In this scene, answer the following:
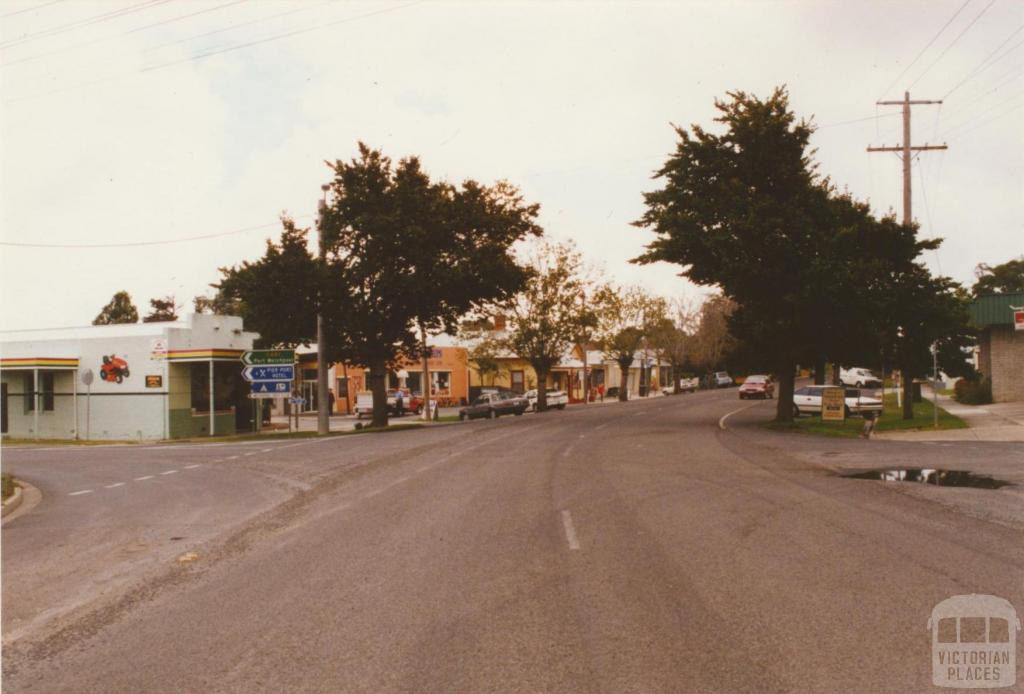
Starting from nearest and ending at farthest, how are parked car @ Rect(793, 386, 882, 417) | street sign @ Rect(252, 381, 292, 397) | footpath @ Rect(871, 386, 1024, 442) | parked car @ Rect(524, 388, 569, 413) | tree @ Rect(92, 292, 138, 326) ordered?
footpath @ Rect(871, 386, 1024, 442)
street sign @ Rect(252, 381, 292, 397)
parked car @ Rect(793, 386, 882, 417)
parked car @ Rect(524, 388, 569, 413)
tree @ Rect(92, 292, 138, 326)

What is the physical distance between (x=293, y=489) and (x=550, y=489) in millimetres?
5062

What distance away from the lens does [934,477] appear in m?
15.3

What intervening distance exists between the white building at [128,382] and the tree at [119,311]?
51428 millimetres

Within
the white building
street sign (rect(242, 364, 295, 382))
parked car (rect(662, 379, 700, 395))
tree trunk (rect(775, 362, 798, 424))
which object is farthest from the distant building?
parked car (rect(662, 379, 700, 395))

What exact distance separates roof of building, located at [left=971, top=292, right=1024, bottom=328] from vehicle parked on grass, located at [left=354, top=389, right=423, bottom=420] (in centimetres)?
3356

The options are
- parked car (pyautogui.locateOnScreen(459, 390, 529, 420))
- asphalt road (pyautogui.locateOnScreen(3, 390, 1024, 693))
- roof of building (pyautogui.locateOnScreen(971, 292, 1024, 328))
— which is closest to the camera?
asphalt road (pyautogui.locateOnScreen(3, 390, 1024, 693))

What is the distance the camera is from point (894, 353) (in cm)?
3128

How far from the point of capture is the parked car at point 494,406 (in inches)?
2028

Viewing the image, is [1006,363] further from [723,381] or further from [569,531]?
[723,381]

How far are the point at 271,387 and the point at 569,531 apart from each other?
26725 mm

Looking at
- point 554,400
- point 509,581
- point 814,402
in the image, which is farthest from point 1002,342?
point 509,581

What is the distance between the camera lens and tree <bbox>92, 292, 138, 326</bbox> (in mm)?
91312
